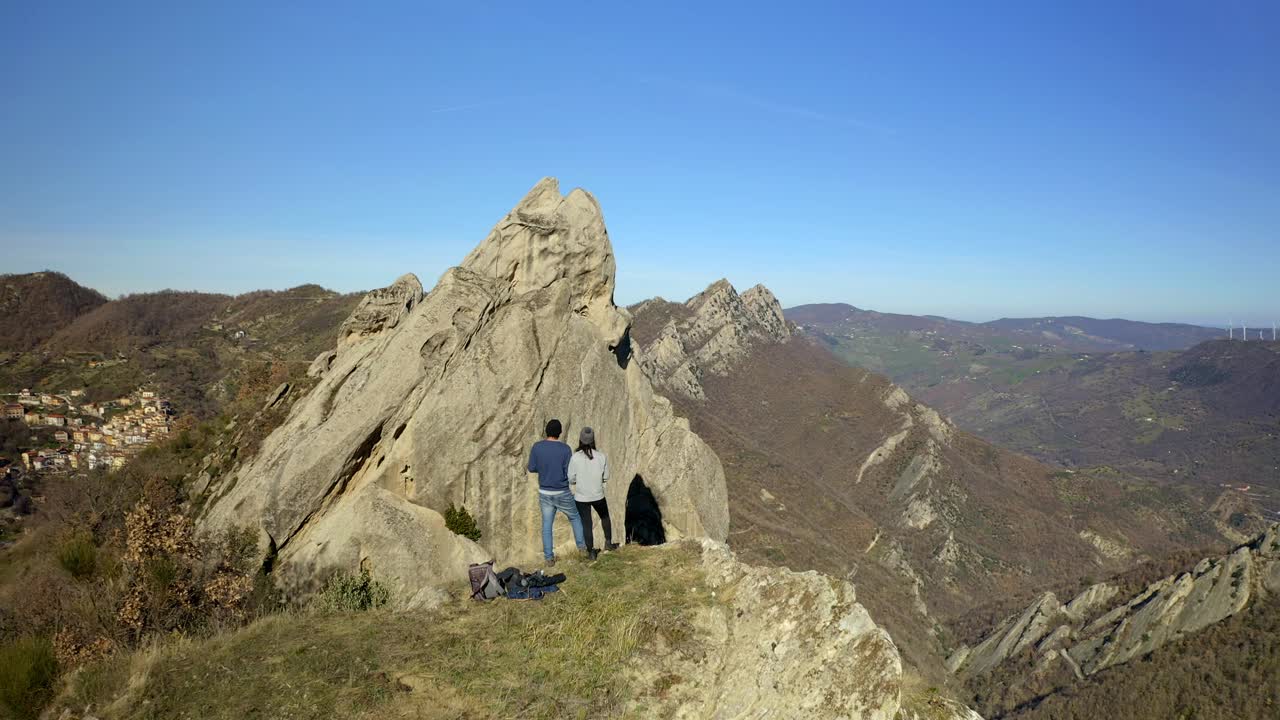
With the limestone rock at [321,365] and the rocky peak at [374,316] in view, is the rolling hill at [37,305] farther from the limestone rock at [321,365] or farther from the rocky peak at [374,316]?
the rocky peak at [374,316]

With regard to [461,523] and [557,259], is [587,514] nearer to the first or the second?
[461,523]

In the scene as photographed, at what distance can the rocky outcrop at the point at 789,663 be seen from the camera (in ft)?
33.6

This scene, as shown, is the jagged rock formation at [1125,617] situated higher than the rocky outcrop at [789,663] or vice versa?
the rocky outcrop at [789,663]

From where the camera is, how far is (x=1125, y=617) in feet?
360

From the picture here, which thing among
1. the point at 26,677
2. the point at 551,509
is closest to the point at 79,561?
the point at 26,677

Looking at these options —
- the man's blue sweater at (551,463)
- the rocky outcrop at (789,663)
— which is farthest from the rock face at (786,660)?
the man's blue sweater at (551,463)

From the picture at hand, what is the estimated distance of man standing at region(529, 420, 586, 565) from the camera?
53.1 feet

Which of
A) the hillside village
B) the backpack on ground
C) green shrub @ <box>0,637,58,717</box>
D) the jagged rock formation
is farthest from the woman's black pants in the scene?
the jagged rock formation

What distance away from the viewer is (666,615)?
12.7 meters

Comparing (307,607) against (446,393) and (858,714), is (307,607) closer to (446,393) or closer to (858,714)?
(446,393)

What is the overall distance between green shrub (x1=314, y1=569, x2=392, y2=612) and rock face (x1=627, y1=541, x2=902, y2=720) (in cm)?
788

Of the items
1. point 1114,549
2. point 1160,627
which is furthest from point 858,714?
point 1114,549

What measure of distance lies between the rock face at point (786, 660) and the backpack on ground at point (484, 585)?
4.45 meters

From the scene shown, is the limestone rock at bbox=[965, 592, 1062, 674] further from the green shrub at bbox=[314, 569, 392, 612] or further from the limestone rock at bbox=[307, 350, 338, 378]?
the green shrub at bbox=[314, 569, 392, 612]
